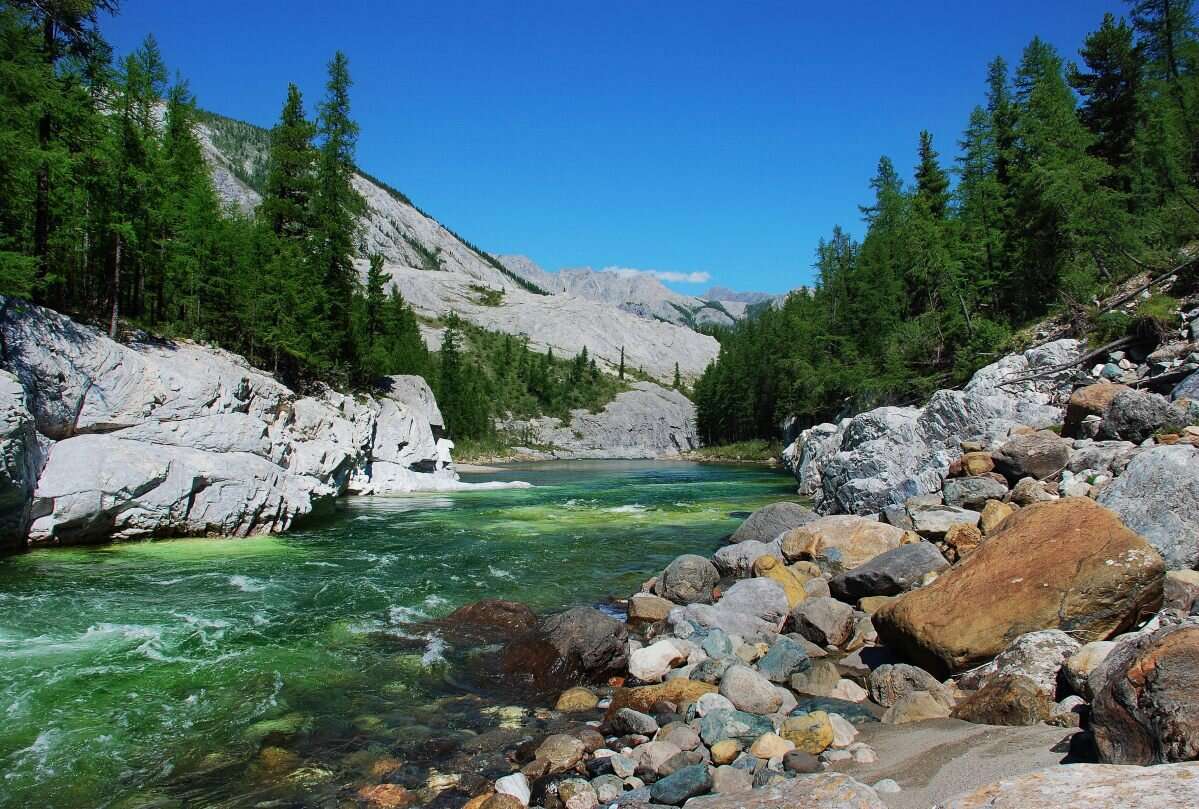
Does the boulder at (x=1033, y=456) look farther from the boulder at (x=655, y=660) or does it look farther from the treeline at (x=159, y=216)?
the treeline at (x=159, y=216)

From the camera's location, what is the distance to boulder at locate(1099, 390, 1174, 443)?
14.3 metres

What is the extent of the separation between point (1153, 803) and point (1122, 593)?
5.59 metres

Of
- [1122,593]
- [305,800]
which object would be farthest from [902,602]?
[305,800]

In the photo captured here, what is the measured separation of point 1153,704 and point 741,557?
36.3 feet

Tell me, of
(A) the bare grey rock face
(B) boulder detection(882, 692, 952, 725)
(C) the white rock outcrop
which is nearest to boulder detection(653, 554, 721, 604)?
(B) boulder detection(882, 692, 952, 725)

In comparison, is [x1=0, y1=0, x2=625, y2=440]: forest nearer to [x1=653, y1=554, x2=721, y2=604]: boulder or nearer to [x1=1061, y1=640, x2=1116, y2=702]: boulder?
[x1=653, y1=554, x2=721, y2=604]: boulder

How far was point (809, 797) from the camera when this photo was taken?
512 centimetres

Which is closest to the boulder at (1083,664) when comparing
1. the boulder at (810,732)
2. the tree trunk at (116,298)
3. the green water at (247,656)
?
the boulder at (810,732)

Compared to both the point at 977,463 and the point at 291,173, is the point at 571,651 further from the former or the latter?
the point at 291,173

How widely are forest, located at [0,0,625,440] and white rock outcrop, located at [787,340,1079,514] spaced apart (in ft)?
79.4

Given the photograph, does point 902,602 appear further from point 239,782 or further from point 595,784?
point 239,782

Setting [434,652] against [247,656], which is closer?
[247,656]

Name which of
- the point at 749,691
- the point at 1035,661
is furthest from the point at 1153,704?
the point at 749,691

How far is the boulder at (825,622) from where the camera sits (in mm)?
10883
